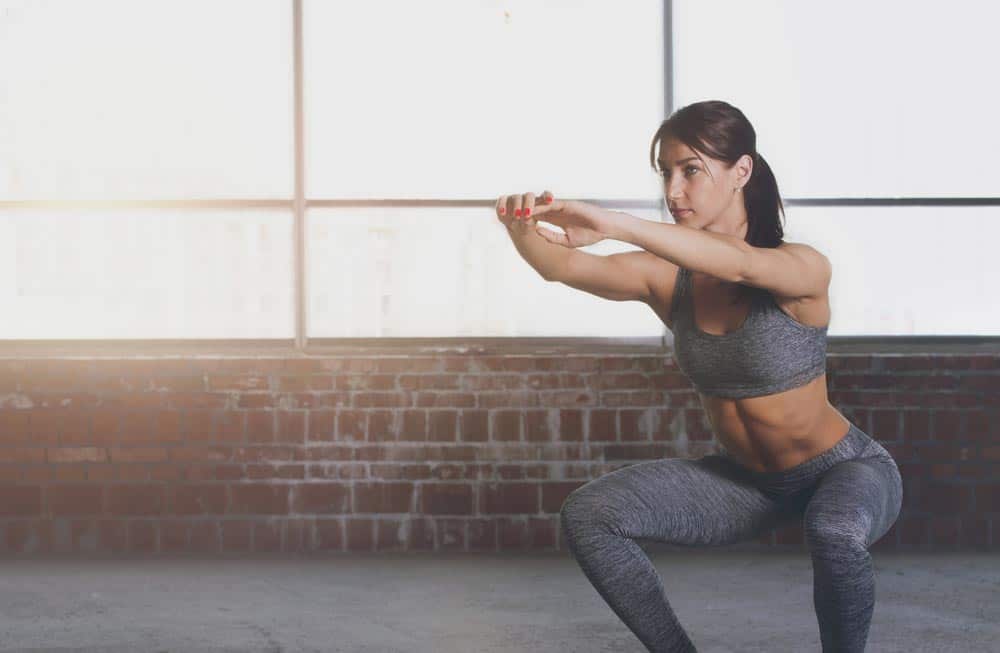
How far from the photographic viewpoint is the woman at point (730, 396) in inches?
101

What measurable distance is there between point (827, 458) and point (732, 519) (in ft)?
0.80

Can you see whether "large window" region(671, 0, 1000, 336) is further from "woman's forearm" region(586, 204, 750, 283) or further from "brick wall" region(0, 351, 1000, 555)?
"woman's forearm" region(586, 204, 750, 283)

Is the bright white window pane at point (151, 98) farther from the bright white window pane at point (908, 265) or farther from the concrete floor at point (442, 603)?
the bright white window pane at point (908, 265)

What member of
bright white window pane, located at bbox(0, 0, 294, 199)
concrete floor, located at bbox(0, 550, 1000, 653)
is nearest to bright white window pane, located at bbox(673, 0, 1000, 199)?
concrete floor, located at bbox(0, 550, 1000, 653)

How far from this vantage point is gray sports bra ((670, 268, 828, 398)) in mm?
2707

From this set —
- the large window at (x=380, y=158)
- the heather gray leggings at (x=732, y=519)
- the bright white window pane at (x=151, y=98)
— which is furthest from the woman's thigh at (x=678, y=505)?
the bright white window pane at (x=151, y=98)

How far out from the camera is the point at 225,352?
537 cm

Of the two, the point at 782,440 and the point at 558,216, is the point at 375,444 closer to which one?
the point at 782,440

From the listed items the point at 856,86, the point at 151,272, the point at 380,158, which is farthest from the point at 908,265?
the point at 151,272

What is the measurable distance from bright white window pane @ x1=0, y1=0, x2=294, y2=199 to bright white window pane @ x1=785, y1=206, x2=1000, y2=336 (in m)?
2.25

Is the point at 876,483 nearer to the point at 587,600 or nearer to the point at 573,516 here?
the point at 573,516

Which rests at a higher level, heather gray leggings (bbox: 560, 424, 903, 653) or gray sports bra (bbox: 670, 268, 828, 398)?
gray sports bra (bbox: 670, 268, 828, 398)

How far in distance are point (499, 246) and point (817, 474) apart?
274cm

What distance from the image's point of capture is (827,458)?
276 cm
